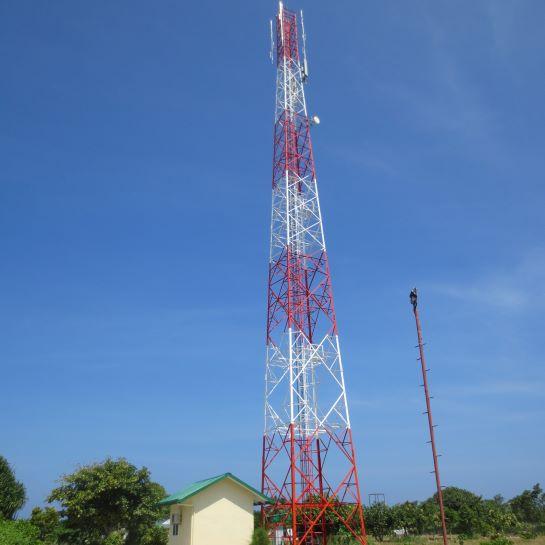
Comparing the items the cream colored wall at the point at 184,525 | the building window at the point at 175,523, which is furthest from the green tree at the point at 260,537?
the building window at the point at 175,523

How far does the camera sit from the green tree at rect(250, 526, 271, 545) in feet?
85.3

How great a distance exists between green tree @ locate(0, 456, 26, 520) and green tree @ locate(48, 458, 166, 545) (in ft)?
40.4

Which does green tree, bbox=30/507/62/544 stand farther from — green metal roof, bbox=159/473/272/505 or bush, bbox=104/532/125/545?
green metal roof, bbox=159/473/272/505

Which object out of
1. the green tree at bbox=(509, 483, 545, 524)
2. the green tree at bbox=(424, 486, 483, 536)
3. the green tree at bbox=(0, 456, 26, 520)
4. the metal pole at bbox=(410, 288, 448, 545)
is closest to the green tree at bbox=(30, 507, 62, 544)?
the green tree at bbox=(0, 456, 26, 520)

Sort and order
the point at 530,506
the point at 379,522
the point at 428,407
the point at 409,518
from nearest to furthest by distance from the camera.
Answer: the point at 428,407 < the point at 379,522 < the point at 409,518 < the point at 530,506

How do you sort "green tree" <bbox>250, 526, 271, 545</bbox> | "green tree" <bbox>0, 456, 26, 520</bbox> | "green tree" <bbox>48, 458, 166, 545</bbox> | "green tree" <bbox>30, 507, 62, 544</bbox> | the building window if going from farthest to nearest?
"green tree" <bbox>0, 456, 26, 520</bbox>
"green tree" <bbox>30, 507, 62, 544</bbox>
"green tree" <bbox>48, 458, 166, 545</bbox>
the building window
"green tree" <bbox>250, 526, 271, 545</bbox>

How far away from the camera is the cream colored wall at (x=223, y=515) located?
1017 inches

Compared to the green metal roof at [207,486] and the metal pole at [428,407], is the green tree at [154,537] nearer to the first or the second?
the green metal roof at [207,486]

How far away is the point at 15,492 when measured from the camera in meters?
41.9

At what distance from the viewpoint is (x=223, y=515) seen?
26531mm

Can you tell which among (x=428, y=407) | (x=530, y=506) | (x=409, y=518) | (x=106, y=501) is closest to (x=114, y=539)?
(x=106, y=501)

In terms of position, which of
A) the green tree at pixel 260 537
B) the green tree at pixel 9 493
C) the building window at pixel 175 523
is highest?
the green tree at pixel 9 493

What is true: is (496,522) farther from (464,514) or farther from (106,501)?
(106,501)

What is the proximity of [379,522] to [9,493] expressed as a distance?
118 feet
